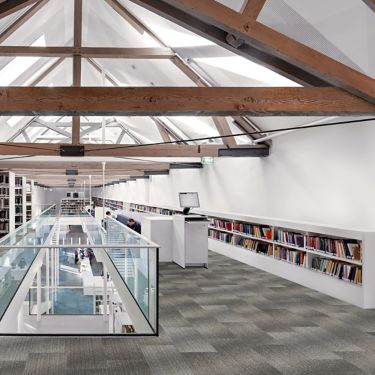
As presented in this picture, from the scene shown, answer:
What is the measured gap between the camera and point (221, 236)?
12.8m

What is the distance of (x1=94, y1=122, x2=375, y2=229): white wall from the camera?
7555 mm

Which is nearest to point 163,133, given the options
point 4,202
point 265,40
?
point 4,202

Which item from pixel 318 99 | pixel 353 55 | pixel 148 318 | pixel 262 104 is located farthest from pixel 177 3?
pixel 148 318

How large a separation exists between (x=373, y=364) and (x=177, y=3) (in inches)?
145

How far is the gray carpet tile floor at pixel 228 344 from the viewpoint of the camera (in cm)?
447

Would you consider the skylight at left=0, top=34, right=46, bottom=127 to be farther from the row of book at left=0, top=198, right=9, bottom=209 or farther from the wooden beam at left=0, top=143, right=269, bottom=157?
the row of book at left=0, top=198, right=9, bottom=209

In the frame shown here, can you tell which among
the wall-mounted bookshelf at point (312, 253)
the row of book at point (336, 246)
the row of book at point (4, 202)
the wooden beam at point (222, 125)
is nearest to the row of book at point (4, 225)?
the row of book at point (4, 202)

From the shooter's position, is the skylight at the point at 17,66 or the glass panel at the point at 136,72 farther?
the skylight at the point at 17,66

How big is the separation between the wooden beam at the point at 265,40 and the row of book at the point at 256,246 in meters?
4.97

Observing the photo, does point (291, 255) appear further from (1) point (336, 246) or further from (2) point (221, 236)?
(2) point (221, 236)

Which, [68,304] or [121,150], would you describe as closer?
[68,304]

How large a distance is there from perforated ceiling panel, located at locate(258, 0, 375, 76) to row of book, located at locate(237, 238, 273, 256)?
15.0 ft

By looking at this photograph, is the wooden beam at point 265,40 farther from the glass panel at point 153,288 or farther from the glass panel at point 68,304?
the glass panel at point 68,304

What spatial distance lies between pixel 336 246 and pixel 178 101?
3473mm
